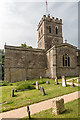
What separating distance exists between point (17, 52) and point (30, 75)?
697cm

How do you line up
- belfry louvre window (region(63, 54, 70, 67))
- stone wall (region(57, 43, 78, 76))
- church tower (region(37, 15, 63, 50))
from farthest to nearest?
church tower (region(37, 15, 63, 50)) < belfry louvre window (region(63, 54, 70, 67)) < stone wall (region(57, 43, 78, 76))

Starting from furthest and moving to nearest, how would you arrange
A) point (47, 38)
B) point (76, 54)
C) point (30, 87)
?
point (47, 38) < point (76, 54) < point (30, 87)

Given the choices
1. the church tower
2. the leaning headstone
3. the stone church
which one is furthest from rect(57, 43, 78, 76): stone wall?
the leaning headstone

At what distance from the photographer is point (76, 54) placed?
2245cm

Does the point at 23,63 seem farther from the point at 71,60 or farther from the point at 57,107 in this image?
the point at 57,107

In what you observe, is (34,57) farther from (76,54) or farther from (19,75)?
(76,54)

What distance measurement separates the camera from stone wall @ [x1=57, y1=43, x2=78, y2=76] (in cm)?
1978

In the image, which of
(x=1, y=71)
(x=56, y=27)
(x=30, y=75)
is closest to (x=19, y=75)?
(x=30, y=75)

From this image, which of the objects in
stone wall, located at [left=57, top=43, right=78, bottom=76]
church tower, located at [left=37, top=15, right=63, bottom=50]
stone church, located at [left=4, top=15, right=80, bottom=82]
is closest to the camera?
stone church, located at [left=4, top=15, right=80, bottom=82]

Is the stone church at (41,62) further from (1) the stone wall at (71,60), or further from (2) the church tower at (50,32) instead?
(2) the church tower at (50,32)

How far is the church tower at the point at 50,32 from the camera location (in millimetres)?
26797

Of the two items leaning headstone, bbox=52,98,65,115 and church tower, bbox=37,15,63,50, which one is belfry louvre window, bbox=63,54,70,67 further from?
leaning headstone, bbox=52,98,65,115

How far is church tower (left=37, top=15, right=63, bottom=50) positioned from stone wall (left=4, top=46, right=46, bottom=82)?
5.49m

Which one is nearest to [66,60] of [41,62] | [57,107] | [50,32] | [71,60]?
[71,60]
